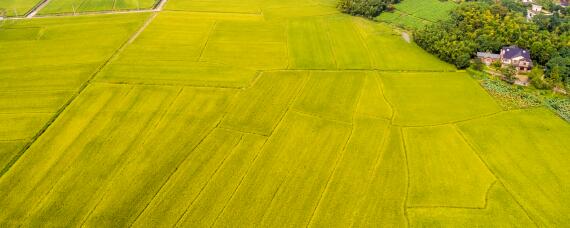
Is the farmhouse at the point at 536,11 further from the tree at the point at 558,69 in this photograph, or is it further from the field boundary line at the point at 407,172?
the field boundary line at the point at 407,172

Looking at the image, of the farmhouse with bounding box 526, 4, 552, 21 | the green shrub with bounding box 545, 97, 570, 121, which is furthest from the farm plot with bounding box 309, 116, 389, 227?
the farmhouse with bounding box 526, 4, 552, 21

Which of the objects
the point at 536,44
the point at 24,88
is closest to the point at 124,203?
the point at 24,88

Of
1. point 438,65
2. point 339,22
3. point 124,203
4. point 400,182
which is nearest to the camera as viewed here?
point 124,203

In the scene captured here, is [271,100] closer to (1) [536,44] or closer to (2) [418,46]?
(2) [418,46]

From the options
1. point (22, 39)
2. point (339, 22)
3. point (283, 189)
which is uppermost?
point (22, 39)

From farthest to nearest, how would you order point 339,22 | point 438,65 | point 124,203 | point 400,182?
point 339,22, point 438,65, point 400,182, point 124,203

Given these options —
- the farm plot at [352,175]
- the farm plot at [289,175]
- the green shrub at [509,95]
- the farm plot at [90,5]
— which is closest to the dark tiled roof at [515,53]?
the green shrub at [509,95]
